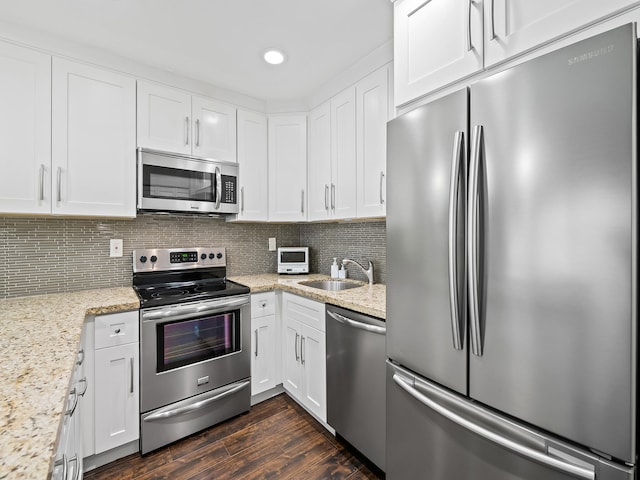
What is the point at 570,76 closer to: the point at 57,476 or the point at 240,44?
the point at 57,476

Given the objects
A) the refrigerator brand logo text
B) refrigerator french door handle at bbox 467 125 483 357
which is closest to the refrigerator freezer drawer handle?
refrigerator french door handle at bbox 467 125 483 357

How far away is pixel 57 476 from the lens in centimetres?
71

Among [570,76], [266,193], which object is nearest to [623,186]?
[570,76]

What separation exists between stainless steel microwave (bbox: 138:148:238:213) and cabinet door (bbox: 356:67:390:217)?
105 centimetres

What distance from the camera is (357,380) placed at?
1.67 meters

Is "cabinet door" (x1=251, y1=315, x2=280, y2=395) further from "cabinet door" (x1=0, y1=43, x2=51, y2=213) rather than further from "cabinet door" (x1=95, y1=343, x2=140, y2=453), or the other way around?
"cabinet door" (x1=0, y1=43, x2=51, y2=213)

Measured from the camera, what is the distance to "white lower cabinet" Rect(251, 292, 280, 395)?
2281 millimetres

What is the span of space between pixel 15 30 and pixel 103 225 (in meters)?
→ 1.18

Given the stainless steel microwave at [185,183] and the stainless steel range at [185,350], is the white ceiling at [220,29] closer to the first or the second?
the stainless steel microwave at [185,183]

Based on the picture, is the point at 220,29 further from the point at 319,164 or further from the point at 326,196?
the point at 326,196

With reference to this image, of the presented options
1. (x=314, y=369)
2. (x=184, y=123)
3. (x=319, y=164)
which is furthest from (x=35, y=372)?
(x=319, y=164)

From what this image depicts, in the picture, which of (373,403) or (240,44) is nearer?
(373,403)

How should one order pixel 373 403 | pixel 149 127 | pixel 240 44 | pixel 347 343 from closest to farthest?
pixel 373 403, pixel 347 343, pixel 240 44, pixel 149 127

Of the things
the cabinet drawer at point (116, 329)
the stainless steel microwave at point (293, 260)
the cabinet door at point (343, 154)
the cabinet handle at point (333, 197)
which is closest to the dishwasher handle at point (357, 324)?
the cabinet door at point (343, 154)
